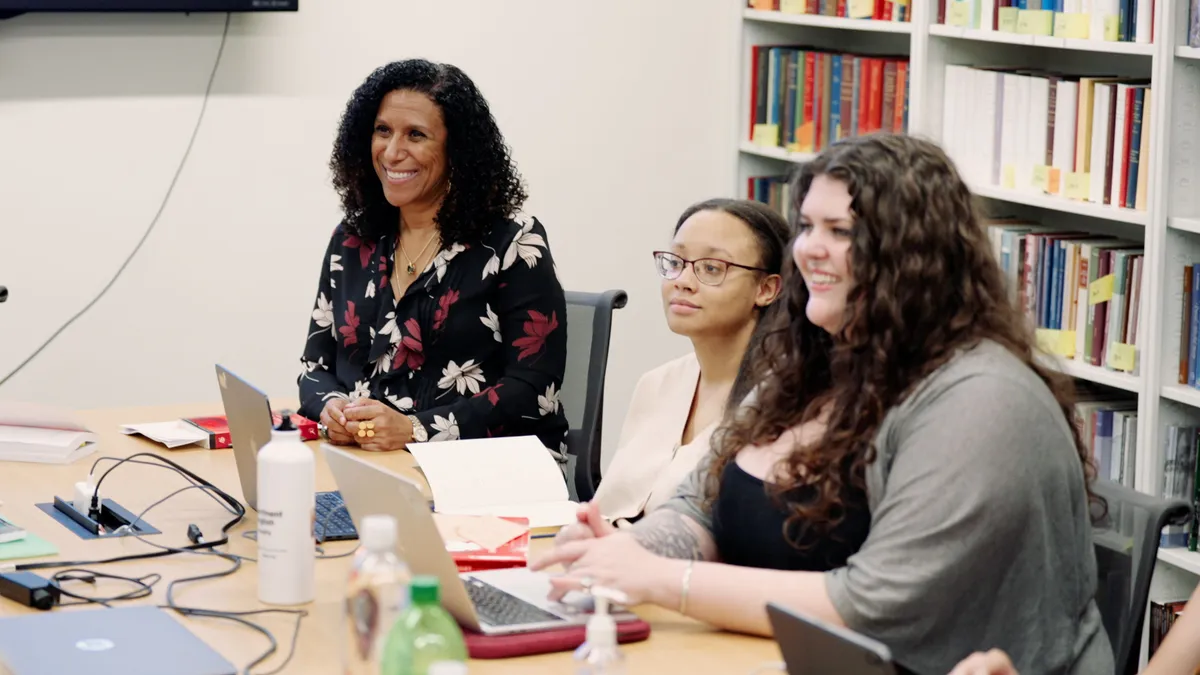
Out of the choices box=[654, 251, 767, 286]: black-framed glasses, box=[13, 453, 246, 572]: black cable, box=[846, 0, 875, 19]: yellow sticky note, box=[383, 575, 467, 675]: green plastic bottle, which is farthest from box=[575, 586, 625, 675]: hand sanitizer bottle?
box=[846, 0, 875, 19]: yellow sticky note

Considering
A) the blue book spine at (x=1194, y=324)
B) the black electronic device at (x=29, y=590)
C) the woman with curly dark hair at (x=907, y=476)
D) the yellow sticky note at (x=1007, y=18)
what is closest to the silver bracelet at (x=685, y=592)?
the woman with curly dark hair at (x=907, y=476)

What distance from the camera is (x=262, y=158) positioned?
12.9 ft

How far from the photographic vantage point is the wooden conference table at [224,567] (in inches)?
66.6

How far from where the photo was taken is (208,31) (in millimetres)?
3811

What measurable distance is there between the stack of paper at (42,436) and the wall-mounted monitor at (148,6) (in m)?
1.18

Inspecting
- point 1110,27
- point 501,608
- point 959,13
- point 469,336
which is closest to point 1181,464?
point 1110,27

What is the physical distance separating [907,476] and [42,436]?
5.25ft

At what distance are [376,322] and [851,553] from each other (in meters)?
1.42

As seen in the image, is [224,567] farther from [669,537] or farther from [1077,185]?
[1077,185]

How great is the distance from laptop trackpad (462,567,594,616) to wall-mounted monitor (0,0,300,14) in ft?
7.08

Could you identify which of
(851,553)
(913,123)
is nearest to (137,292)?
(913,123)

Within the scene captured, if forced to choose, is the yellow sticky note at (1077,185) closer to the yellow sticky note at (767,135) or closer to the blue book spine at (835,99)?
the blue book spine at (835,99)

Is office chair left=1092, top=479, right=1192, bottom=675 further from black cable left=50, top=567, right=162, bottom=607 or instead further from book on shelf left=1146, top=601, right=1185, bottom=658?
book on shelf left=1146, top=601, right=1185, bottom=658

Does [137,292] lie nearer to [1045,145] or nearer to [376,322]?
[376,322]
